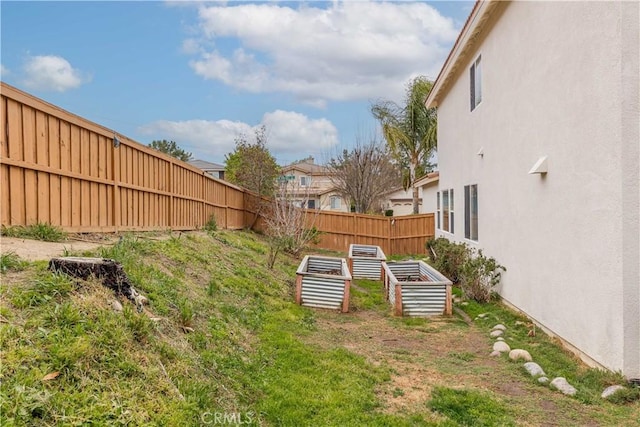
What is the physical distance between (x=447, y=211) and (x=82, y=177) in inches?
433

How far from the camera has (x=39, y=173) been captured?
534 cm

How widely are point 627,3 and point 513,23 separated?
11.7 ft

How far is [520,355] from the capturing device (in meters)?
5.25

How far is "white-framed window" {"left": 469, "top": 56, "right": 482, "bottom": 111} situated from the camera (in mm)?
9924

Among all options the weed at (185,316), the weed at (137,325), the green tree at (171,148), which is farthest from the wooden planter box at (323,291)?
the green tree at (171,148)

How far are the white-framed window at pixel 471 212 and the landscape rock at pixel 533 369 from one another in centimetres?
550

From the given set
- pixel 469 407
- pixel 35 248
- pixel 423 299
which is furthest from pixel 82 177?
pixel 423 299

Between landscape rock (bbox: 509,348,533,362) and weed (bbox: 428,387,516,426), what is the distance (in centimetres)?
127

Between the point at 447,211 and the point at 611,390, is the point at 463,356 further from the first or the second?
the point at 447,211

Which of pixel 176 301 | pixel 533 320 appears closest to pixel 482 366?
pixel 533 320

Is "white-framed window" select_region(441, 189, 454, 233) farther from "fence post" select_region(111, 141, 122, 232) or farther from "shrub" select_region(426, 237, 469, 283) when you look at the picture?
"fence post" select_region(111, 141, 122, 232)

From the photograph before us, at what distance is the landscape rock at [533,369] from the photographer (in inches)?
184

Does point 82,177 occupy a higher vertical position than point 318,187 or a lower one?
lower

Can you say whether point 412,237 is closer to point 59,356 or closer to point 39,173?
point 39,173
